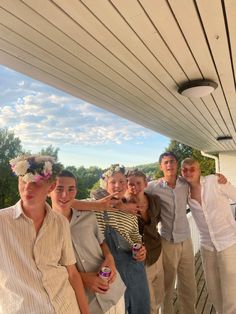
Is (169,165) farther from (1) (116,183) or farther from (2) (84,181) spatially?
(2) (84,181)

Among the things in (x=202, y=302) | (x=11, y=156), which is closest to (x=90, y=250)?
(x=202, y=302)

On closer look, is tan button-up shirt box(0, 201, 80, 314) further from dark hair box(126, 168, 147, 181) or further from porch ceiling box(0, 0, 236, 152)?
dark hair box(126, 168, 147, 181)

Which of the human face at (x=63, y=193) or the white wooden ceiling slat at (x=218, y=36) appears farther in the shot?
the human face at (x=63, y=193)

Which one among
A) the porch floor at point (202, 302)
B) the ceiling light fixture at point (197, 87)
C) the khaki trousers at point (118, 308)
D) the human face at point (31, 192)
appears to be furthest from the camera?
the porch floor at point (202, 302)

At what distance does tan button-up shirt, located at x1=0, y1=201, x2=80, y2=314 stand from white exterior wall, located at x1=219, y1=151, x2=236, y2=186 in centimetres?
987

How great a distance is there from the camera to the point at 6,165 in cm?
2445

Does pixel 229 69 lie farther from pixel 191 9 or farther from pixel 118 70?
→ pixel 191 9

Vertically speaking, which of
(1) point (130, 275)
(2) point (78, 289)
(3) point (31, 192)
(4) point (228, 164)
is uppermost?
Result: (4) point (228, 164)

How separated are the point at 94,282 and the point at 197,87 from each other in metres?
1.61

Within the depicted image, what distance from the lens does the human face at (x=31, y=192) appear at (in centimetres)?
148

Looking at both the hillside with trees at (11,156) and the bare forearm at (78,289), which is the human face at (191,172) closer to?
the bare forearm at (78,289)

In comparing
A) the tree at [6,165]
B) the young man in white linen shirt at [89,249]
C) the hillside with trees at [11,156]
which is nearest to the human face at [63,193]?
the young man in white linen shirt at [89,249]

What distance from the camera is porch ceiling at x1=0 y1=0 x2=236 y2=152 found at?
1421mm

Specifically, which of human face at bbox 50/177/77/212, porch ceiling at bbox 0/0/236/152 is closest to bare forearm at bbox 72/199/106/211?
human face at bbox 50/177/77/212
